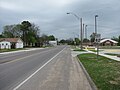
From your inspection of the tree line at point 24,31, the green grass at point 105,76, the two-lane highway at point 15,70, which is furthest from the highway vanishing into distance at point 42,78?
the tree line at point 24,31

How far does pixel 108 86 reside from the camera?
997 cm

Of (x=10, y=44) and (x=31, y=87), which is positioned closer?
(x=31, y=87)

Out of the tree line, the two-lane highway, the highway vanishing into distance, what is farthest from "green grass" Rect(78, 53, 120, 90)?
the tree line

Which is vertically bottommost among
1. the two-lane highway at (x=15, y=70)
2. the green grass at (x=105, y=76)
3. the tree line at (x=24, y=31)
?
the two-lane highway at (x=15, y=70)

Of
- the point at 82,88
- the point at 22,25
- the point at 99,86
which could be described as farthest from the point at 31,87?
the point at 22,25

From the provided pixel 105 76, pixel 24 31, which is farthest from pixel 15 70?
pixel 24 31

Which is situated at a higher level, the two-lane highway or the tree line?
the tree line

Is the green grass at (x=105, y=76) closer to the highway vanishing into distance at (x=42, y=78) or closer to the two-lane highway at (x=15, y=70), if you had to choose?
the highway vanishing into distance at (x=42, y=78)

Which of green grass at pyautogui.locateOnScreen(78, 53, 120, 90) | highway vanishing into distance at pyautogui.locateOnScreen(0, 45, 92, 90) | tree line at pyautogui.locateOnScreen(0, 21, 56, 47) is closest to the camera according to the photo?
green grass at pyautogui.locateOnScreen(78, 53, 120, 90)

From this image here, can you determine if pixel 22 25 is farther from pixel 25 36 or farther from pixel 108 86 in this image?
pixel 108 86

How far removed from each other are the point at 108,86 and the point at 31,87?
10.0 feet

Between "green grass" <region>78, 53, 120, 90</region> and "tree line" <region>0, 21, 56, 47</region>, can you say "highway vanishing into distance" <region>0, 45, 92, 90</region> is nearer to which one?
"green grass" <region>78, 53, 120, 90</region>

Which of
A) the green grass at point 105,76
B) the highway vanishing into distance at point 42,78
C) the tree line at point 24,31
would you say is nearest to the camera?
the green grass at point 105,76

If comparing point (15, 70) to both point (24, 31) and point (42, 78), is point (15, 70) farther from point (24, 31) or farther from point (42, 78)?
point (24, 31)
